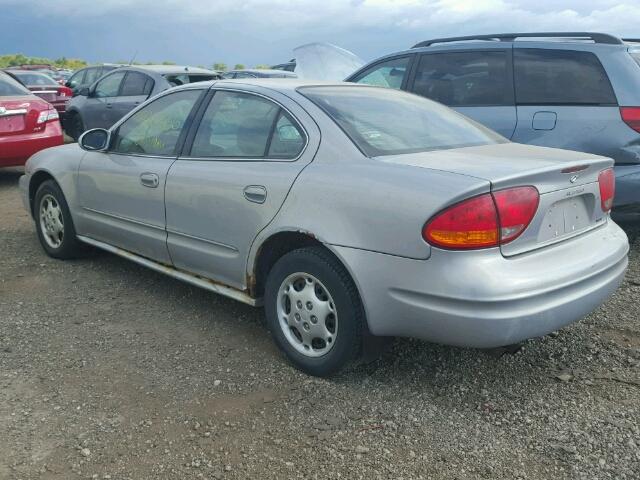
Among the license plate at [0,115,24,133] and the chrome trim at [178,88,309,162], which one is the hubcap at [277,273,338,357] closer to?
the chrome trim at [178,88,309,162]

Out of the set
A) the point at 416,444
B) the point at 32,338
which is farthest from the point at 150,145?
the point at 416,444

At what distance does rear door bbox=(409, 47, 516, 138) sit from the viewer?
5.59 m

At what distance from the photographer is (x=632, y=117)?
498 cm

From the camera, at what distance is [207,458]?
2654mm

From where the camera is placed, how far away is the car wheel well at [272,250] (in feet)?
10.8

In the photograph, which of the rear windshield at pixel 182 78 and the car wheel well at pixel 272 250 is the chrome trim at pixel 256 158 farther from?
the rear windshield at pixel 182 78

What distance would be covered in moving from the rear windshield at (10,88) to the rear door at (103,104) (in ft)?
7.14

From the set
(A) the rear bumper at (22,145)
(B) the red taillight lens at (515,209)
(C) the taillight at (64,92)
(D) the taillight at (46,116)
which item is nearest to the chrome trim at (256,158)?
(B) the red taillight lens at (515,209)

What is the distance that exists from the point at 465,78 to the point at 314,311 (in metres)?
3.56

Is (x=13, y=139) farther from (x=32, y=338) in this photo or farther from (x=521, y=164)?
(x=521, y=164)

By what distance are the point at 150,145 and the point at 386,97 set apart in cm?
161

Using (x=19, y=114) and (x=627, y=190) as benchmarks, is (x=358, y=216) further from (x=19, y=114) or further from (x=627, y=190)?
(x=19, y=114)

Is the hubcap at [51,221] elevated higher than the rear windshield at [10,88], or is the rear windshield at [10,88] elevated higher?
the rear windshield at [10,88]

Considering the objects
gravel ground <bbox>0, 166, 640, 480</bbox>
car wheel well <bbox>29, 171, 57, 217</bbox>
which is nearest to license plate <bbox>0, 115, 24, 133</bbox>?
car wheel well <bbox>29, 171, 57, 217</bbox>
